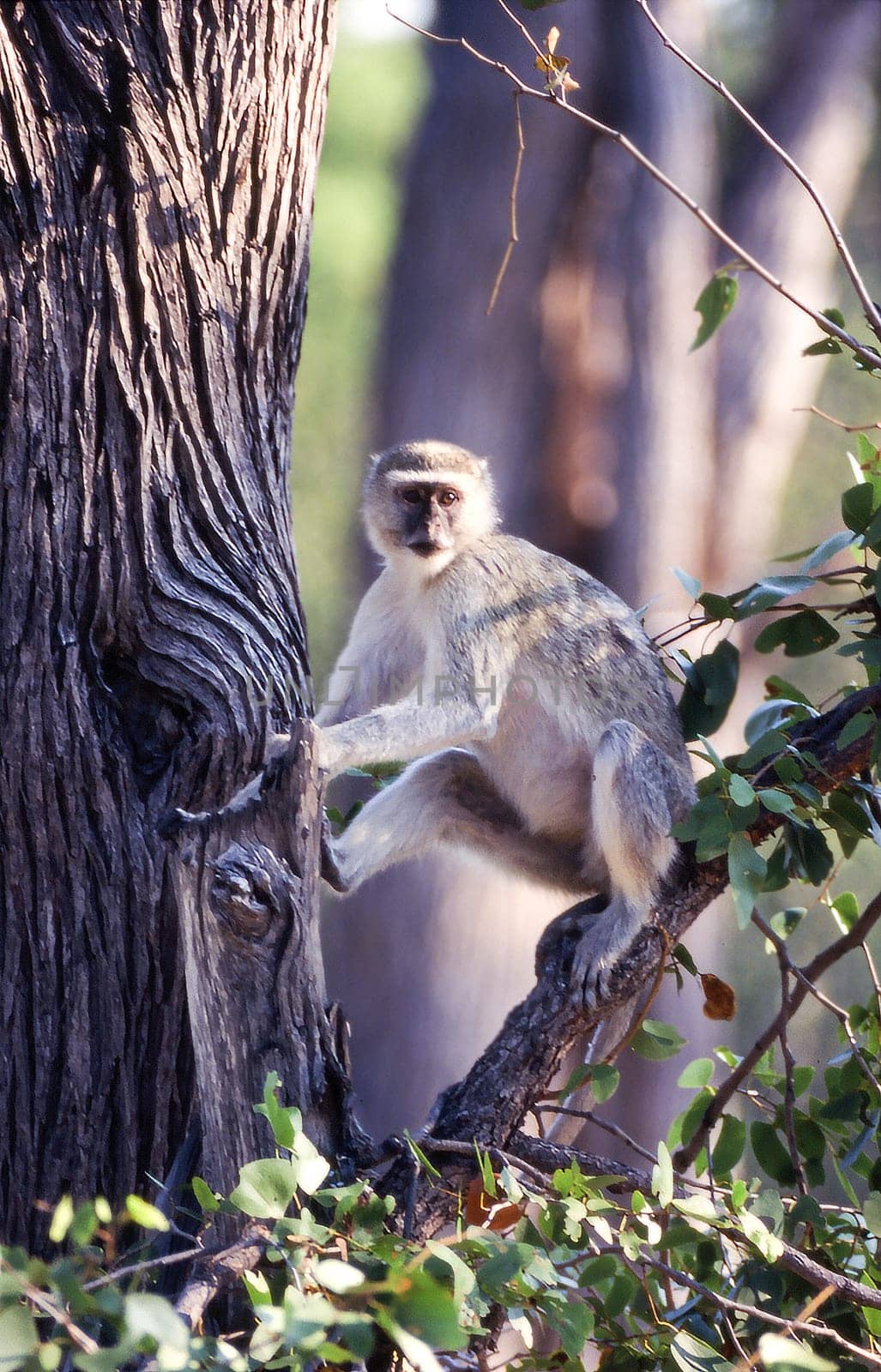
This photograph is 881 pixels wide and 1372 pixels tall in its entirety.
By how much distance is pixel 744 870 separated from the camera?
1918 mm

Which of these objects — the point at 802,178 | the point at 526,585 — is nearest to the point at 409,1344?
the point at 802,178

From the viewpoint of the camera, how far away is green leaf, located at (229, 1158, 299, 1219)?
138 centimetres

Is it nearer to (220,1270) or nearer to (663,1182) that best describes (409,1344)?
(220,1270)

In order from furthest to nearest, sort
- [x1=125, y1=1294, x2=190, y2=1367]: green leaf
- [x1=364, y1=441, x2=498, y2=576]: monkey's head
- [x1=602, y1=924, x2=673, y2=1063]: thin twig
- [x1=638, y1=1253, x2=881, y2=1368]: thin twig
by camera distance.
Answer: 1. [x1=364, y1=441, x2=498, y2=576]: monkey's head
2. [x1=602, y1=924, x2=673, y2=1063]: thin twig
3. [x1=638, y1=1253, x2=881, y2=1368]: thin twig
4. [x1=125, y1=1294, x2=190, y2=1367]: green leaf

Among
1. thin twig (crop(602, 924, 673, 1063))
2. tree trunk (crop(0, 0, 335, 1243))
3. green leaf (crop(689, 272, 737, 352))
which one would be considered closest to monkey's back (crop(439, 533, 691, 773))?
thin twig (crop(602, 924, 673, 1063))

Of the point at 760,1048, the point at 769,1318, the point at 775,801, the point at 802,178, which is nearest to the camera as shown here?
the point at 769,1318

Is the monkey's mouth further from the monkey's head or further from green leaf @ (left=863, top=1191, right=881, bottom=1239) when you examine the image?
green leaf @ (left=863, top=1191, right=881, bottom=1239)

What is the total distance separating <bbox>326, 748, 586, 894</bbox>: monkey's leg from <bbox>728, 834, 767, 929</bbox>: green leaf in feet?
3.18

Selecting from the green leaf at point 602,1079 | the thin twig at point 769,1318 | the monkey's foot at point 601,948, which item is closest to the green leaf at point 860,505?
the monkey's foot at point 601,948

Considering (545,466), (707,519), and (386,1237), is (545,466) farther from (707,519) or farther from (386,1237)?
(386,1237)

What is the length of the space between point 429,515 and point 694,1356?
1.82 meters

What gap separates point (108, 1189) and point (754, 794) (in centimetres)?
123

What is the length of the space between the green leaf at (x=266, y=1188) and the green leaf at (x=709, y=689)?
4.04 ft

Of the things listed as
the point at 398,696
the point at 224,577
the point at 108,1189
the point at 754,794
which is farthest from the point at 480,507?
the point at 108,1189
